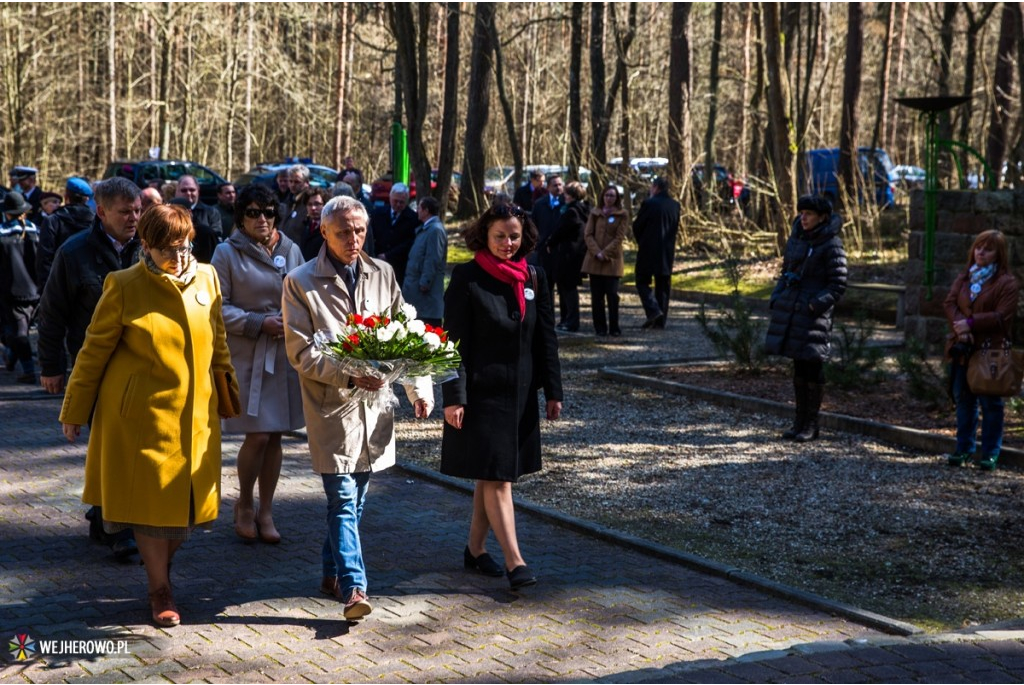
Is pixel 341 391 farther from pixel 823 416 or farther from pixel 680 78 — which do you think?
pixel 680 78

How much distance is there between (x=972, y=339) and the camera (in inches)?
365

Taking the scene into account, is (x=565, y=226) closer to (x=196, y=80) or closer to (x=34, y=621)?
(x=34, y=621)

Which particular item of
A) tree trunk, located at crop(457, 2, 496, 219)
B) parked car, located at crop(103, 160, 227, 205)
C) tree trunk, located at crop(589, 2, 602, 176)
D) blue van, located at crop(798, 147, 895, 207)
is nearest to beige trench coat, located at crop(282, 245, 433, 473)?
blue van, located at crop(798, 147, 895, 207)

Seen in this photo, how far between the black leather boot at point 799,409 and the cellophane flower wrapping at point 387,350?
5.25 metres

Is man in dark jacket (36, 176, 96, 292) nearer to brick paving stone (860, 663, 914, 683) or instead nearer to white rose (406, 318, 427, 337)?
white rose (406, 318, 427, 337)

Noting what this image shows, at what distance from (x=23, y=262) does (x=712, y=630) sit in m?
9.53

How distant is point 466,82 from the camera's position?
5244cm

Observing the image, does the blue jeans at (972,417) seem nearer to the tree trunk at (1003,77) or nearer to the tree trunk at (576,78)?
the tree trunk at (1003,77)

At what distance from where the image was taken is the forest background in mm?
31109

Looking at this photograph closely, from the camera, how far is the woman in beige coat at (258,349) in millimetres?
6887

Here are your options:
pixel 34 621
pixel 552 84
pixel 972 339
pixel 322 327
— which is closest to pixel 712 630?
Answer: pixel 322 327

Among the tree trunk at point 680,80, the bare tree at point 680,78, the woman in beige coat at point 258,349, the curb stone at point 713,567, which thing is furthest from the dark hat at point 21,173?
the bare tree at point 680,78

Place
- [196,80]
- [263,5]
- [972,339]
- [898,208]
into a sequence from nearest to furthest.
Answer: [972,339]
[898,208]
[196,80]
[263,5]

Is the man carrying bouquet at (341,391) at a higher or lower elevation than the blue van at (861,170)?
lower
